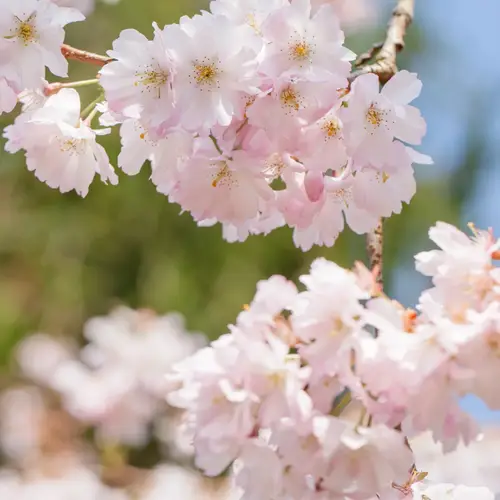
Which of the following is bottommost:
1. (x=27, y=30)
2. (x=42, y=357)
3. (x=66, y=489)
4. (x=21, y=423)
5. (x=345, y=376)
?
(x=21, y=423)

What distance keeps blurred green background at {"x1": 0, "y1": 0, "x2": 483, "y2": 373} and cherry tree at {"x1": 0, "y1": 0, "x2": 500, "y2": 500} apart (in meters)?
2.40

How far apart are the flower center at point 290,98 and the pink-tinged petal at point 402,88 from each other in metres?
0.09

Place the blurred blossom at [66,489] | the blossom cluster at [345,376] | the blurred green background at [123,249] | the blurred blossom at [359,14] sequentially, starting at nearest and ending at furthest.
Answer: the blossom cluster at [345,376] < the blurred blossom at [66,489] < the blurred green background at [123,249] < the blurred blossom at [359,14]

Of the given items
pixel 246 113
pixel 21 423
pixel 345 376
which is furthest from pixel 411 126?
pixel 21 423

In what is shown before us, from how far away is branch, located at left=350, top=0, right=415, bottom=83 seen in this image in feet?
2.57

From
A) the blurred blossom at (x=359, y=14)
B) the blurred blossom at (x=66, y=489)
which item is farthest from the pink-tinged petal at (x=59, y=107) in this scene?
the blurred blossom at (x=359, y=14)

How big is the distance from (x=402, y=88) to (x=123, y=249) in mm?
2792

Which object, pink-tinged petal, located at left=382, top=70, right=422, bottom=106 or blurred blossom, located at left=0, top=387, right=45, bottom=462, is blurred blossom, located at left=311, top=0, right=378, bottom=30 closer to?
blurred blossom, located at left=0, top=387, right=45, bottom=462

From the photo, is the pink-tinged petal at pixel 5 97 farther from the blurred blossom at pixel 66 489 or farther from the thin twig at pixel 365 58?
the blurred blossom at pixel 66 489

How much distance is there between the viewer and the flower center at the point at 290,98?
63 cm

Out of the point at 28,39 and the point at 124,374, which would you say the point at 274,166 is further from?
the point at 124,374

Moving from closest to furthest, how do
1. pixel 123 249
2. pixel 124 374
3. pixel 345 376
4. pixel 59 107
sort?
1. pixel 345 376
2. pixel 59 107
3. pixel 124 374
4. pixel 123 249

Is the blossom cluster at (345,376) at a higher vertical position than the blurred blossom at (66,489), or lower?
higher

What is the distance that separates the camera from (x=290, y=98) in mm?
633
